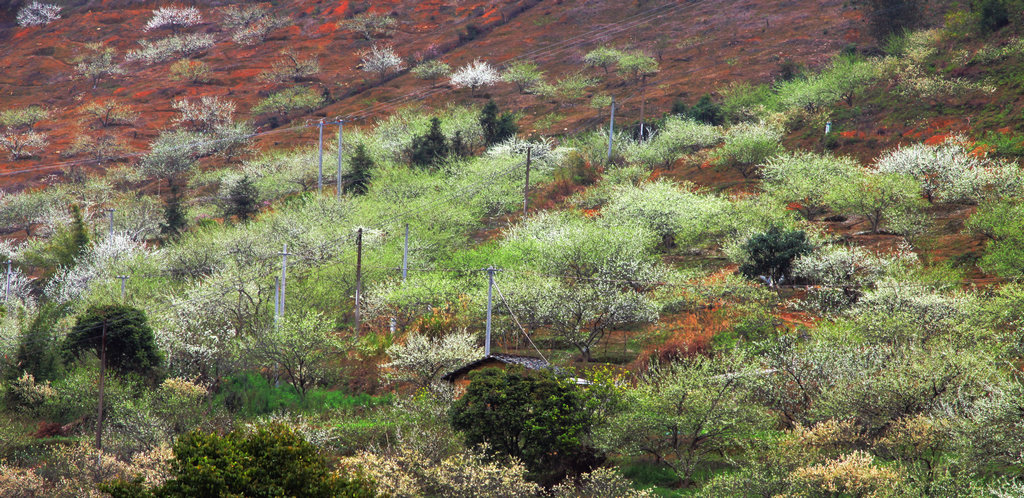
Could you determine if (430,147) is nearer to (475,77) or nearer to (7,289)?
(475,77)

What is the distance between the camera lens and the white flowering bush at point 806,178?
180 ft

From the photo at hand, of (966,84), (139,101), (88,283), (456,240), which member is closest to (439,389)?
(456,240)

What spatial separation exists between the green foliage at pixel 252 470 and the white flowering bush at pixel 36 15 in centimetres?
14939

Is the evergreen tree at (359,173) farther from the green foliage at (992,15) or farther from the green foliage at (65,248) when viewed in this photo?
the green foliage at (992,15)

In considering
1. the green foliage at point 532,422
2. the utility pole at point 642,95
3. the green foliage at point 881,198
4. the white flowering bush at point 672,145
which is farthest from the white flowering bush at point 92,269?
the green foliage at point 881,198

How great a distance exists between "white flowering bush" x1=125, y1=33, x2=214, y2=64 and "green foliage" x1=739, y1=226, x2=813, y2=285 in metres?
111

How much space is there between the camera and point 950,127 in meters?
62.0

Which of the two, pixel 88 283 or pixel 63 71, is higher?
pixel 63 71

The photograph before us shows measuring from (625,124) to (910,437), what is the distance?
6743cm

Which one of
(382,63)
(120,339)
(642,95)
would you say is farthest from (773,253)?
(382,63)

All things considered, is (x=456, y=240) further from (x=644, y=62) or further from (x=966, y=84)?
(x=644, y=62)

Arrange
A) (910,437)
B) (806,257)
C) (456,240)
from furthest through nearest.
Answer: (456,240), (806,257), (910,437)

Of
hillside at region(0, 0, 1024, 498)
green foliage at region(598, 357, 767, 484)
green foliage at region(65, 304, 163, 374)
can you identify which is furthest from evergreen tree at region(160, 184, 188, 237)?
green foliage at region(598, 357, 767, 484)

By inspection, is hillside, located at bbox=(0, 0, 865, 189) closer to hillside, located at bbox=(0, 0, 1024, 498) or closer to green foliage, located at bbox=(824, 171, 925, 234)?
hillside, located at bbox=(0, 0, 1024, 498)
